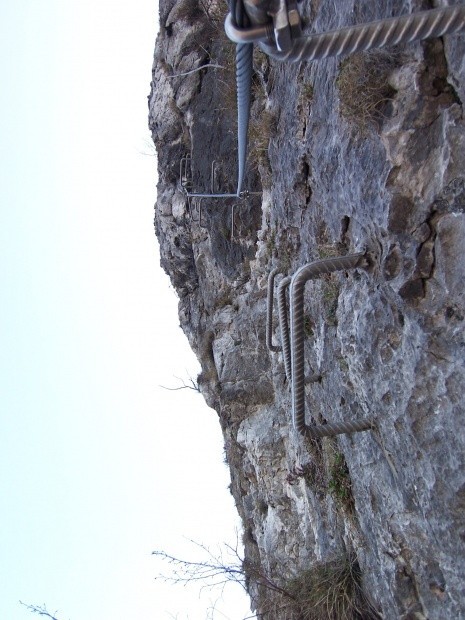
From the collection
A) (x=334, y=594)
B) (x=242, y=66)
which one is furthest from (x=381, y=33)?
(x=334, y=594)

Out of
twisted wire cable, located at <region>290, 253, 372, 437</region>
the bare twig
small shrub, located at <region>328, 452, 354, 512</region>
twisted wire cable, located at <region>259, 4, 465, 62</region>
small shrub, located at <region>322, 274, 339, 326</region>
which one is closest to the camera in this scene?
twisted wire cable, located at <region>259, 4, 465, 62</region>

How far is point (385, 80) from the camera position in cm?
291

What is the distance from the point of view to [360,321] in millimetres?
3268

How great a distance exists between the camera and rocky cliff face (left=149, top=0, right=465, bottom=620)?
2619mm

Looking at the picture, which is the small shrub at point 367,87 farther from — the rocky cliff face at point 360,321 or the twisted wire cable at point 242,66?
the twisted wire cable at point 242,66

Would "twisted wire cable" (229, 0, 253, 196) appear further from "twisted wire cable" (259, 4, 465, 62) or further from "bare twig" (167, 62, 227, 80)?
"bare twig" (167, 62, 227, 80)

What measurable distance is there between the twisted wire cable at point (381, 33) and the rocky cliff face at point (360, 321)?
1.10 meters

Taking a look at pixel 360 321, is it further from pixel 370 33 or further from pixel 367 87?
pixel 370 33

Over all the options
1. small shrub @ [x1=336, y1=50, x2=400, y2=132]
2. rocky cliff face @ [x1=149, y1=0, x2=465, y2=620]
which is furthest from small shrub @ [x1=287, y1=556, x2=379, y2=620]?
small shrub @ [x1=336, y1=50, x2=400, y2=132]

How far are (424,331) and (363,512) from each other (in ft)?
5.49

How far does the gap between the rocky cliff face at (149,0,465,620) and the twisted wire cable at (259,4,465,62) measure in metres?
1.10

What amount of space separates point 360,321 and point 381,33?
6.71 feet

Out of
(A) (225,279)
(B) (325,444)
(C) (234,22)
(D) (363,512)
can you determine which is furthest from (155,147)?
(C) (234,22)

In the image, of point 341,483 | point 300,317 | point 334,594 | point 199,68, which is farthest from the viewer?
point 199,68
